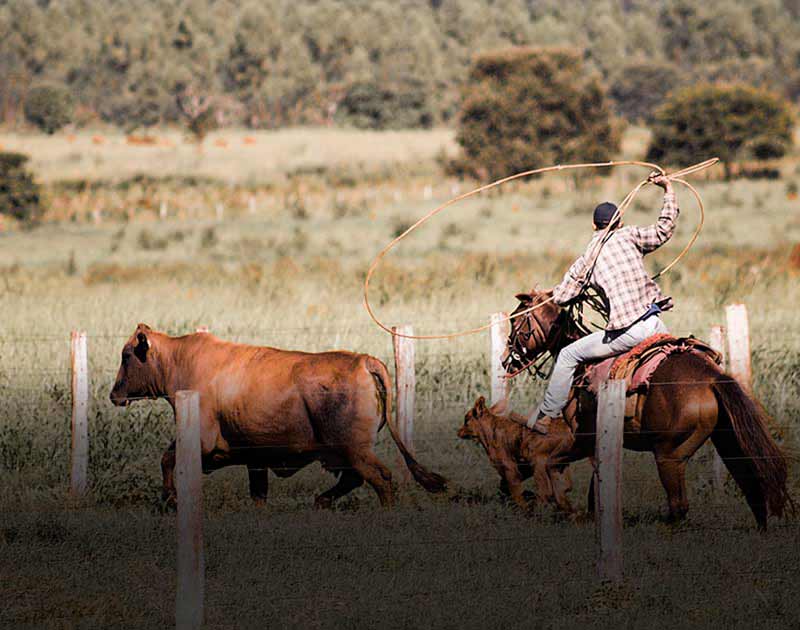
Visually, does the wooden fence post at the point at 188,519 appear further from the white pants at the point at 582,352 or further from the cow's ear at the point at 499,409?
the cow's ear at the point at 499,409

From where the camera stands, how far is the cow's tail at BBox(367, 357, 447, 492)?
32.1ft

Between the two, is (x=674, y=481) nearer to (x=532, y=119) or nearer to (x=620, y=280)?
(x=620, y=280)

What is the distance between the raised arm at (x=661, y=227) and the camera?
8.99m

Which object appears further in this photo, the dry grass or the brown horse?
the dry grass

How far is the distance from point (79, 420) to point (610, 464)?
529cm

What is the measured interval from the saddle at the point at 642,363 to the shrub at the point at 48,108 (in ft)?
170

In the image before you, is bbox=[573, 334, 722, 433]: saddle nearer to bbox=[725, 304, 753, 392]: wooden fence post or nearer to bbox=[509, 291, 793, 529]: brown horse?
bbox=[509, 291, 793, 529]: brown horse

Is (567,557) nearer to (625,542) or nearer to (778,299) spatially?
(625,542)

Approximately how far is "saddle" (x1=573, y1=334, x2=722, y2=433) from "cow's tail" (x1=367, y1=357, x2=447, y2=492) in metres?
1.49

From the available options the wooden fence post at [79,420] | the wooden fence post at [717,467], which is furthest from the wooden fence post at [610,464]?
the wooden fence post at [79,420]

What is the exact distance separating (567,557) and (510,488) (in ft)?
4.91

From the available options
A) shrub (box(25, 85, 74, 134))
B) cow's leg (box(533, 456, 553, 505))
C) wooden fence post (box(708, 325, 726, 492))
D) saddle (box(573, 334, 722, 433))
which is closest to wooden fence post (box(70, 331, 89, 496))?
cow's leg (box(533, 456, 553, 505))

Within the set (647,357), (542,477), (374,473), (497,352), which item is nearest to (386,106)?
(497,352)

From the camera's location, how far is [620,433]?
24.7 feet
